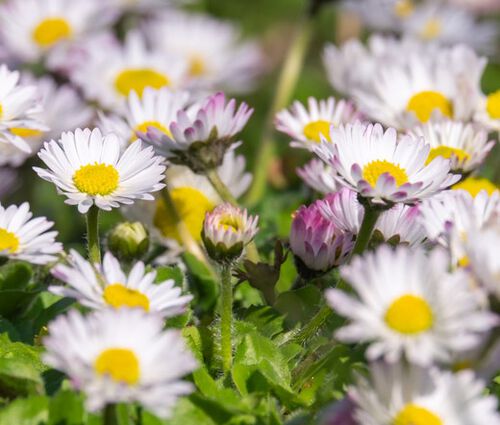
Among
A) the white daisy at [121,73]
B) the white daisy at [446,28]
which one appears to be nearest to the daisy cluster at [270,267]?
the white daisy at [121,73]

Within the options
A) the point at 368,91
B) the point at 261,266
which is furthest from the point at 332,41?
the point at 261,266

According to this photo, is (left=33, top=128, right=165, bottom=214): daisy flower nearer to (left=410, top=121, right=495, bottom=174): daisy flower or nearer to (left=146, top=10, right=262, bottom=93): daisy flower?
(left=410, top=121, right=495, bottom=174): daisy flower

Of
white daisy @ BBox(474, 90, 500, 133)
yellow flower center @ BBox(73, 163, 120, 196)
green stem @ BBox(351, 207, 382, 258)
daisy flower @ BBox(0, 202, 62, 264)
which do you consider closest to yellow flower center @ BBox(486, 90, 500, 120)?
white daisy @ BBox(474, 90, 500, 133)

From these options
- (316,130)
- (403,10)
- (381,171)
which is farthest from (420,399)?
(403,10)

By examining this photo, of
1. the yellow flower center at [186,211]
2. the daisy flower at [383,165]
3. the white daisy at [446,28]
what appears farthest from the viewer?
the white daisy at [446,28]

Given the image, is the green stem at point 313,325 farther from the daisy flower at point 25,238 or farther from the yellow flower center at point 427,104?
the yellow flower center at point 427,104

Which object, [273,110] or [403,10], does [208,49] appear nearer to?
[403,10]
